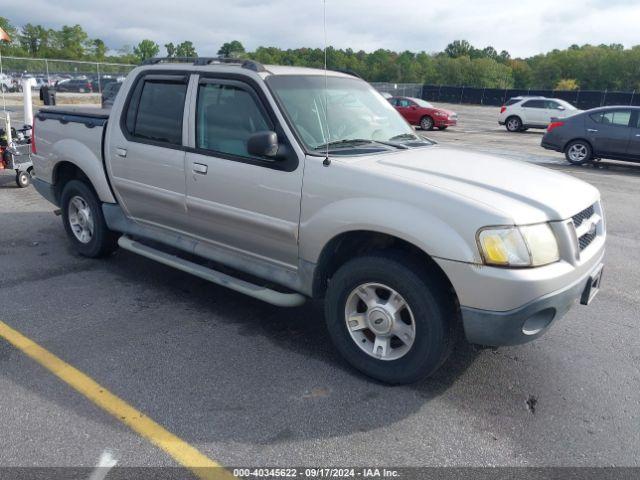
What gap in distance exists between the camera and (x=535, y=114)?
84.8 feet

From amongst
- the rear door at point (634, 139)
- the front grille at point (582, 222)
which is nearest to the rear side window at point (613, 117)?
the rear door at point (634, 139)

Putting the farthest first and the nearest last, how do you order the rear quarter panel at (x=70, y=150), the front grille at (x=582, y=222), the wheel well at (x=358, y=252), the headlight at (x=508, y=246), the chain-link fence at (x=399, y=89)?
the chain-link fence at (x=399, y=89)
the rear quarter panel at (x=70, y=150)
the front grille at (x=582, y=222)
the wheel well at (x=358, y=252)
the headlight at (x=508, y=246)

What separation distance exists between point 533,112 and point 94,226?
955 inches

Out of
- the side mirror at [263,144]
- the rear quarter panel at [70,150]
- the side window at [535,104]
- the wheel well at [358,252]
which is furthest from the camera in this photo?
the side window at [535,104]

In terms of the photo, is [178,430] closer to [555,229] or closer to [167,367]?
[167,367]

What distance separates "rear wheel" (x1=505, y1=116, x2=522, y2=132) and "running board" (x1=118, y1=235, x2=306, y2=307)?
956 inches

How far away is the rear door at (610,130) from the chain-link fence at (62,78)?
24.9m

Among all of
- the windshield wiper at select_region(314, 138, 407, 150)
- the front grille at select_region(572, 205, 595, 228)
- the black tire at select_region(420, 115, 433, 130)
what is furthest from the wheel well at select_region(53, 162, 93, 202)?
the black tire at select_region(420, 115, 433, 130)

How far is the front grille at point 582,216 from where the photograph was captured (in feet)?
11.3

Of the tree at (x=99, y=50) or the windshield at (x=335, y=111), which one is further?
the tree at (x=99, y=50)

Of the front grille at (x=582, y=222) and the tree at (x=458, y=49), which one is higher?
the tree at (x=458, y=49)

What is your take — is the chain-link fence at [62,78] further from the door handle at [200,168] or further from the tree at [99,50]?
the tree at [99,50]

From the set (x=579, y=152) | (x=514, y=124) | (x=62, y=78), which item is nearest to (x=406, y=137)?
(x=579, y=152)

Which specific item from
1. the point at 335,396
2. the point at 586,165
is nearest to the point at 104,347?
the point at 335,396
